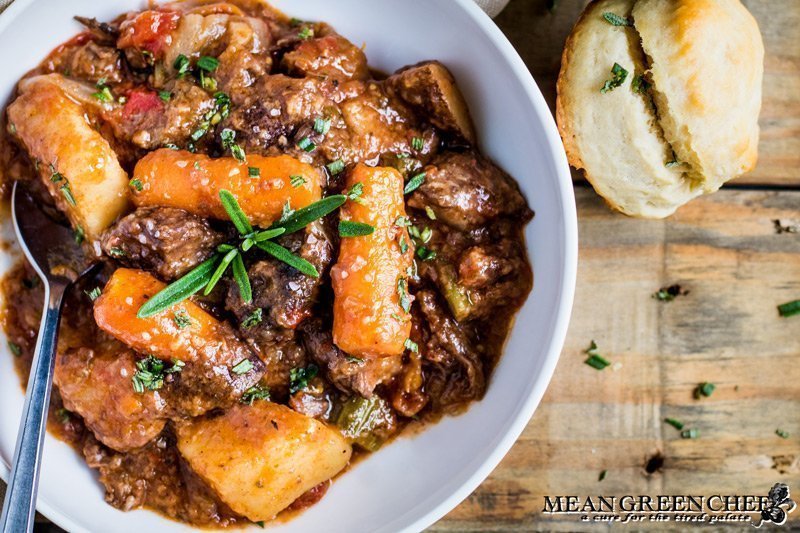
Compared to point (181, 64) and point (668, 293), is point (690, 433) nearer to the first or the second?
point (668, 293)

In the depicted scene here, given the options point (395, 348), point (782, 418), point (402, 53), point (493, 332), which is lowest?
point (782, 418)

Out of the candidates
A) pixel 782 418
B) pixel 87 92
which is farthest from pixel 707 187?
pixel 87 92

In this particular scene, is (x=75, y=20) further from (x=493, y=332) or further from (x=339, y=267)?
(x=493, y=332)

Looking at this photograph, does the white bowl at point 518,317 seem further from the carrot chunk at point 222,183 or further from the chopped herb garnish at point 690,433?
the chopped herb garnish at point 690,433

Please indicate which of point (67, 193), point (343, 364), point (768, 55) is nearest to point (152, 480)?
point (343, 364)

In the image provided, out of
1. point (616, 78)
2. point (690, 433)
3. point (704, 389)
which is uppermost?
point (616, 78)
